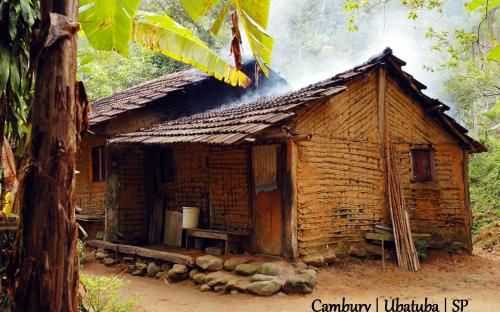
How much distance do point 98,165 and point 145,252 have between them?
3538mm

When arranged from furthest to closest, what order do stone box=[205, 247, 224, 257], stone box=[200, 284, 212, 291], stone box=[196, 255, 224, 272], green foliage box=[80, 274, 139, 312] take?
1. stone box=[205, 247, 224, 257]
2. stone box=[196, 255, 224, 272]
3. stone box=[200, 284, 212, 291]
4. green foliage box=[80, 274, 139, 312]

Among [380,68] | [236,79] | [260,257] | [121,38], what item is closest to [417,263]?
[260,257]

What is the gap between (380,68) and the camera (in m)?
9.76

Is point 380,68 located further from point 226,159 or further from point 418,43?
point 418,43

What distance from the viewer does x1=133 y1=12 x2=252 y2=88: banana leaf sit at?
468 cm

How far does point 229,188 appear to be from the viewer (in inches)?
355

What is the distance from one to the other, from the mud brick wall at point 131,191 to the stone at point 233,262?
12.3ft

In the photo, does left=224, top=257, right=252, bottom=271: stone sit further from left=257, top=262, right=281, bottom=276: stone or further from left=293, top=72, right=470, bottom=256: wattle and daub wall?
left=293, top=72, right=470, bottom=256: wattle and daub wall

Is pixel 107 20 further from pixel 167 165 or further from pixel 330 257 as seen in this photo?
pixel 167 165

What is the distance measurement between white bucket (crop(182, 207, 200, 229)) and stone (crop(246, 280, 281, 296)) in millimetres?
2804

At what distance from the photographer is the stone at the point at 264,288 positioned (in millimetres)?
6934

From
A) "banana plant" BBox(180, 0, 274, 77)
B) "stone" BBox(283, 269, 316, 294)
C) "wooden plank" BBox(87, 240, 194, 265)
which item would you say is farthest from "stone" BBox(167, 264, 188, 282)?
"banana plant" BBox(180, 0, 274, 77)

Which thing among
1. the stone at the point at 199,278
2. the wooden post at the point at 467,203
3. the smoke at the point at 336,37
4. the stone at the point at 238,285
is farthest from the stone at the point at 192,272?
the smoke at the point at 336,37

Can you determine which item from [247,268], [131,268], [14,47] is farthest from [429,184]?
[14,47]
